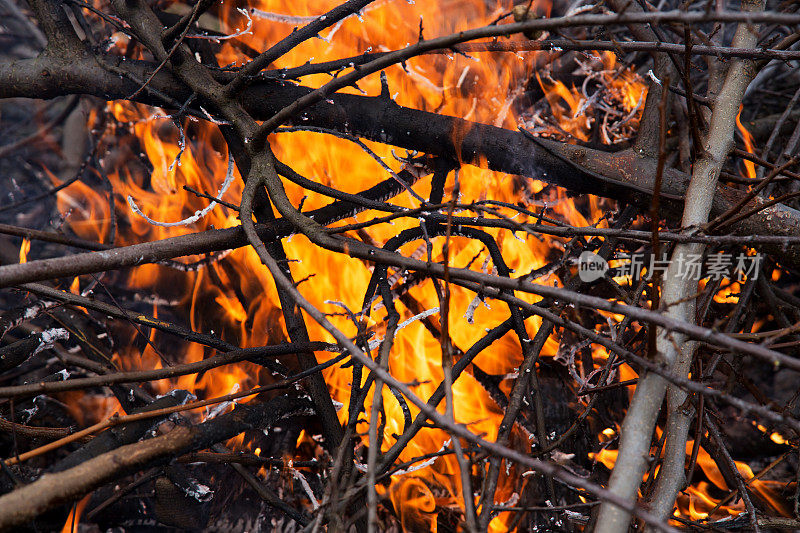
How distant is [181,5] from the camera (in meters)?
2.29

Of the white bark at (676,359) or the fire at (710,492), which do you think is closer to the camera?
the white bark at (676,359)

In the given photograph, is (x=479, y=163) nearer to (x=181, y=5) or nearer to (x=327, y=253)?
(x=327, y=253)

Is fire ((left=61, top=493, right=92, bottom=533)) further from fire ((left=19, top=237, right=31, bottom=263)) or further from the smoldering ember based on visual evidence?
fire ((left=19, top=237, right=31, bottom=263))

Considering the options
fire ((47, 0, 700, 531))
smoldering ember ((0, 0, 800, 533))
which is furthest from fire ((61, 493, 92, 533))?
fire ((47, 0, 700, 531))

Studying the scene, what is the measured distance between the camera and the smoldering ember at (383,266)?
1275mm

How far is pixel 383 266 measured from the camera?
5.32ft

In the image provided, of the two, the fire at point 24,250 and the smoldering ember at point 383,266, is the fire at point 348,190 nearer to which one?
the smoldering ember at point 383,266

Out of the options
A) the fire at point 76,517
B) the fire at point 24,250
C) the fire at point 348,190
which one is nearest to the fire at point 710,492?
the fire at point 348,190

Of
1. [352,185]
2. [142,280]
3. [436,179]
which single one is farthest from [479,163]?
[142,280]

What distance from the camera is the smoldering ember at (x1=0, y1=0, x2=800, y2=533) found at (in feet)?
4.18

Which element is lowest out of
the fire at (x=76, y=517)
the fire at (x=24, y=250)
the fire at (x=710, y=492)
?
the fire at (x=76, y=517)

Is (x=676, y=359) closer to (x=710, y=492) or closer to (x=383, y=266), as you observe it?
(x=383, y=266)

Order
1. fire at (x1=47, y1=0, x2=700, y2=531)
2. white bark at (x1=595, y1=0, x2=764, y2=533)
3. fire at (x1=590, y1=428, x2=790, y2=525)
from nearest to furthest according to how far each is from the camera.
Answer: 1. white bark at (x1=595, y1=0, x2=764, y2=533)
2. fire at (x1=590, y1=428, x2=790, y2=525)
3. fire at (x1=47, y1=0, x2=700, y2=531)

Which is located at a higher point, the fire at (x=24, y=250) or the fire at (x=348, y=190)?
the fire at (x=348, y=190)
